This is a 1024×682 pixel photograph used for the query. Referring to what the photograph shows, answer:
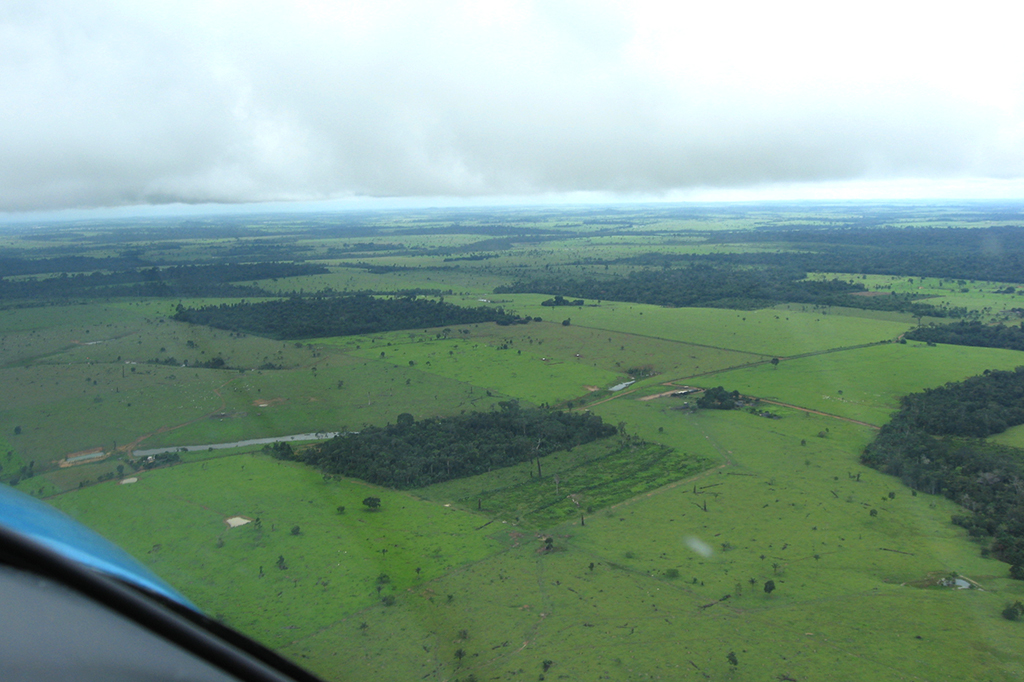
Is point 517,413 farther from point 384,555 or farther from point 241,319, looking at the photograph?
point 241,319

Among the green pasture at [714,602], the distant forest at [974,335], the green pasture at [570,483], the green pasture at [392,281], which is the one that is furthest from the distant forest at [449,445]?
the green pasture at [392,281]

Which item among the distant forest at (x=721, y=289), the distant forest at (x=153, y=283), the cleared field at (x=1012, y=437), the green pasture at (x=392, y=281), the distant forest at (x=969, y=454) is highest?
the distant forest at (x=153, y=283)

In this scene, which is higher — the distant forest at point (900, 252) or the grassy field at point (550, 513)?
the distant forest at point (900, 252)

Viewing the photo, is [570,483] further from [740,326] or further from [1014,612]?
[740,326]

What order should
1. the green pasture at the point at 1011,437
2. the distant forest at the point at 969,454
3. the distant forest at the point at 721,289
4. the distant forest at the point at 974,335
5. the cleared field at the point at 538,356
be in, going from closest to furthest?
the distant forest at the point at 969,454 → the green pasture at the point at 1011,437 → the cleared field at the point at 538,356 → the distant forest at the point at 974,335 → the distant forest at the point at 721,289

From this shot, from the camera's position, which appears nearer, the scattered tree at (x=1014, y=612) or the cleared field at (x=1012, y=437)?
the scattered tree at (x=1014, y=612)

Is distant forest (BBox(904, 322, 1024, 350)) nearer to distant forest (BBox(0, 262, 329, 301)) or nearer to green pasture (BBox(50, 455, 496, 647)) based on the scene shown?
green pasture (BBox(50, 455, 496, 647))

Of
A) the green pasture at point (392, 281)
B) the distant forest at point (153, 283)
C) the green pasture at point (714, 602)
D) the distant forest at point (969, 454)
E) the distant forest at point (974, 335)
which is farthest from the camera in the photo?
the green pasture at point (392, 281)

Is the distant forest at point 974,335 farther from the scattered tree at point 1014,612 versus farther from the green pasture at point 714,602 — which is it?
the scattered tree at point 1014,612
